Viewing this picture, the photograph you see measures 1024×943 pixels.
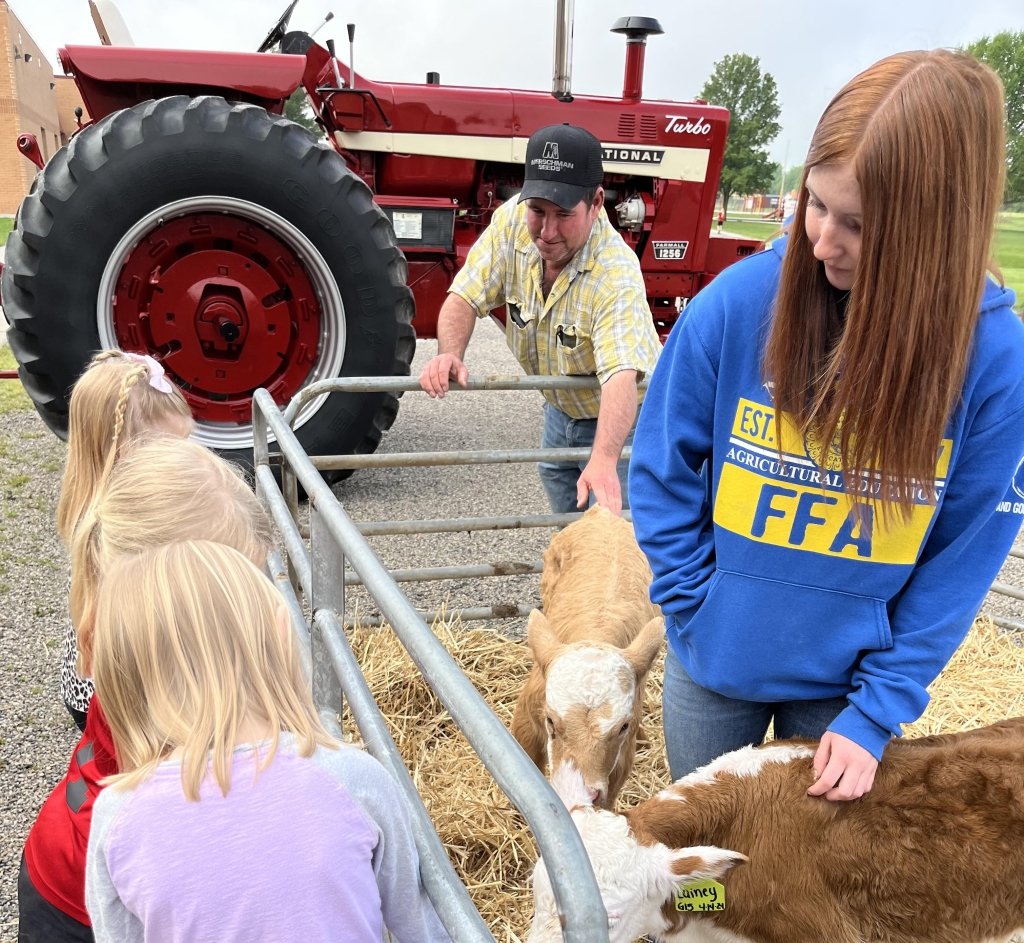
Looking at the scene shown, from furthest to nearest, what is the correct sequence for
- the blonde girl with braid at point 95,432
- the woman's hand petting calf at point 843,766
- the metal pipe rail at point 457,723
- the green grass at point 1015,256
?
the green grass at point 1015,256, the blonde girl with braid at point 95,432, the woman's hand petting calf at point 843,766, the metal pipe rail at point 457,723

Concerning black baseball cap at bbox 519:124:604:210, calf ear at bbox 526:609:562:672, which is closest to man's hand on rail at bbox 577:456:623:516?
calf ear at bbox 526:609:562:672

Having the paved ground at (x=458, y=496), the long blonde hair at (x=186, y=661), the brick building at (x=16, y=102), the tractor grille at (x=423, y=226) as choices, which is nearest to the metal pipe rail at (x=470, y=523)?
the paved ground at (x=458, y=496)

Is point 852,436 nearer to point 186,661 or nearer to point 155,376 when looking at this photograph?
point 186,661

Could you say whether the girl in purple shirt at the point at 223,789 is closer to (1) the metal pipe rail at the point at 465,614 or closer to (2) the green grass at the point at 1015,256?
(1) the metal pipe rail at the point at 465,614

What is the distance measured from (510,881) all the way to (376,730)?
1437mm

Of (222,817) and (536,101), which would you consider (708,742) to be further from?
(536,101)

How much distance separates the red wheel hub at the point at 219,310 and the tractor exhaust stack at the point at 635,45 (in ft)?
8.52

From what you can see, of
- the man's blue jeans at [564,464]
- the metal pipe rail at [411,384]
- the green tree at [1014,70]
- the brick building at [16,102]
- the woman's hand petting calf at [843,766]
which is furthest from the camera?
the brick building at [16,102]

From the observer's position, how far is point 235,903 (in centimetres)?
101

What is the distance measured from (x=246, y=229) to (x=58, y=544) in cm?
→ 192

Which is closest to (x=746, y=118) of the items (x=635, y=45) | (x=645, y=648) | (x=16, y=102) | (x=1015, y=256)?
(x=1015, y=256)

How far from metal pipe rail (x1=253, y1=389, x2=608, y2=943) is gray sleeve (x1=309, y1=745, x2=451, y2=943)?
4 centimetres

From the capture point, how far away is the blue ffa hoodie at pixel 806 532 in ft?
4.64

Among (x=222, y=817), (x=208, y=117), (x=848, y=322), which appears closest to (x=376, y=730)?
(x=222, y=817)
